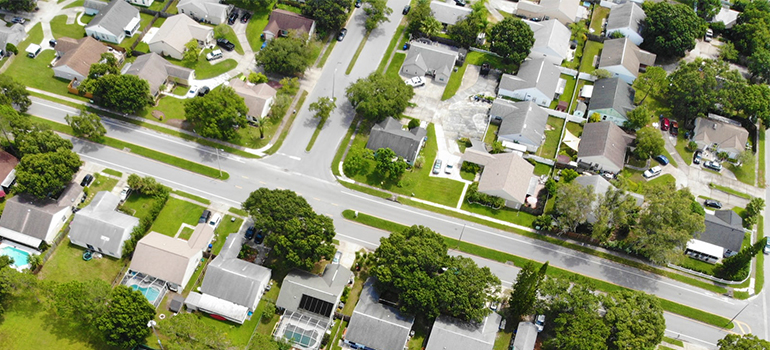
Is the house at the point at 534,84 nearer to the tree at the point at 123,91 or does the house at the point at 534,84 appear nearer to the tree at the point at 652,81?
the tree at the point at 652,81

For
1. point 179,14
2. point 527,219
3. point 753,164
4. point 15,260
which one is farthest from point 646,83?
point 15,260

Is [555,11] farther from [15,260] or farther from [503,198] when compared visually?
[15,260]

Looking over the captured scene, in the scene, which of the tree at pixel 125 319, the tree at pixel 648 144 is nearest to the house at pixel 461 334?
the tree at pixel 125 319

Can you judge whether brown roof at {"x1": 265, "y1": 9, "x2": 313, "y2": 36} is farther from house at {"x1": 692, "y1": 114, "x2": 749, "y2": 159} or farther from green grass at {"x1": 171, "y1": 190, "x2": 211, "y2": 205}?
house at {"x1": 692, "y1": 114, "x2": 749, "y2": 159}

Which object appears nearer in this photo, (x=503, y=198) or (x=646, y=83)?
(x=503, y=198)

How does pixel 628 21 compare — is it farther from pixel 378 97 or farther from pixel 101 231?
pixel 101 231

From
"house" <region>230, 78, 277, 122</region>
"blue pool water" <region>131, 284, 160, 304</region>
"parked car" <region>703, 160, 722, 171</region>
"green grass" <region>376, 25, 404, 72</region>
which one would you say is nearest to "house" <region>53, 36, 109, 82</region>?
"house" <region>230, 78, 277, 122</region>
